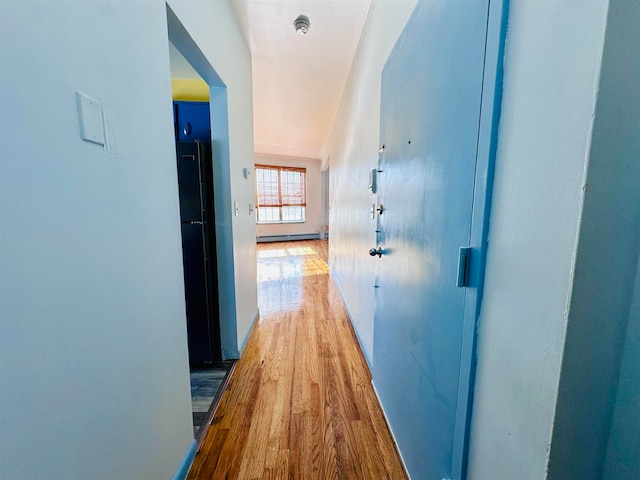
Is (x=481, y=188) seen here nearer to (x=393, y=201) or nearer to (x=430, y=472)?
(x=393, y=201)

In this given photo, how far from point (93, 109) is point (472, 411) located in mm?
1336

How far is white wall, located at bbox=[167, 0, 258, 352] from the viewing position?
5.03 feet

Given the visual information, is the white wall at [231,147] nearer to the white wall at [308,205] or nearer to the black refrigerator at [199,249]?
the black refrigerator at [199,249]

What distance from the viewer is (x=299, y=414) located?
1.50 m

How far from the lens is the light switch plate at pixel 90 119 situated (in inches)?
25.5

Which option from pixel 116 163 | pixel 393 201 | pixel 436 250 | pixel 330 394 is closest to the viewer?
pixel 116 163

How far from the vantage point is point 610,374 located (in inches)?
18.6

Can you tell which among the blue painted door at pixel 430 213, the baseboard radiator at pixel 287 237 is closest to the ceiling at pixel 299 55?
the blue painted door at pixel 430 213

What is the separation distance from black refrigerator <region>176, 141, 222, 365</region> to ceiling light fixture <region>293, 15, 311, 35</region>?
1232 mm

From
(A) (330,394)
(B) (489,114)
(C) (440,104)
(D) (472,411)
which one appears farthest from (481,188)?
(A) (330,394)

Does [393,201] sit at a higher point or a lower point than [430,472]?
higher

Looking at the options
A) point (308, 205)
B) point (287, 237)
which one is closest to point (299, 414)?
point (287, 237)

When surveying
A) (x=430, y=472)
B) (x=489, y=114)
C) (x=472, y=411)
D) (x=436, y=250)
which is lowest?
(x=430, y=472)

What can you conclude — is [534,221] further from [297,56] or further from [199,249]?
[297,56]
